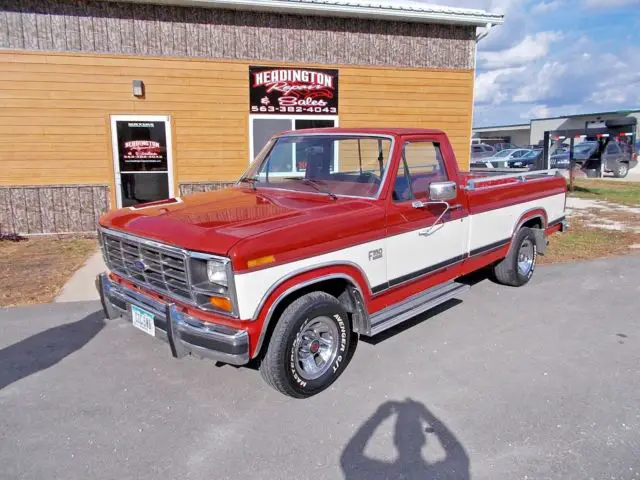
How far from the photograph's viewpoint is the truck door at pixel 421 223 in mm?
4137

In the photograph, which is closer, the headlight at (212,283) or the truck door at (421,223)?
the headlight at (212,283)

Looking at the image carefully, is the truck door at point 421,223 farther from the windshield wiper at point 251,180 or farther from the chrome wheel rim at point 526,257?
the chrome wheel rim at point 526,257

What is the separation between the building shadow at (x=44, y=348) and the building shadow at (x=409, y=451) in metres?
2.74

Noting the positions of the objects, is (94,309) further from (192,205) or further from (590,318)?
(590,318)

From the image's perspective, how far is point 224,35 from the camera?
935cm

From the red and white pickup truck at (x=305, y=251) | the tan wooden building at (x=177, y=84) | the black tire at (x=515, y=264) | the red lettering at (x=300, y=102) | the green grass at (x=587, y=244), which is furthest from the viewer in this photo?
the red lettering at (x=300, y=102)

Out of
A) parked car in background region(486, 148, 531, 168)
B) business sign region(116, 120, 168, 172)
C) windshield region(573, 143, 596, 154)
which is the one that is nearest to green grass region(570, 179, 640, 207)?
parked car in background region(486, 148, 531, 168)

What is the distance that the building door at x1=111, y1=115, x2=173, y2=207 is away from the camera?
930cm

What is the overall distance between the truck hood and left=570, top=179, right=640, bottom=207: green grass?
13.3 m

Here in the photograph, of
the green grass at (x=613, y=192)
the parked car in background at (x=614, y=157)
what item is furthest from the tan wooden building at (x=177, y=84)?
the parked car in background at (x=614, y=157)

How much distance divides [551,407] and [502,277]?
9.25 feet

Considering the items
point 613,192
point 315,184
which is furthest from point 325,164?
point 613,192

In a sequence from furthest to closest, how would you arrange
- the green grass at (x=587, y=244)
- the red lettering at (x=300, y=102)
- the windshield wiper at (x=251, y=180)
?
1. the red lettering at (x=300, y=102)
2. the green grass at (x=587, y=244)
3. the windshield wiper at (x=251, y=180)

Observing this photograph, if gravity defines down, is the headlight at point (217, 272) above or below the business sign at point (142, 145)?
below
